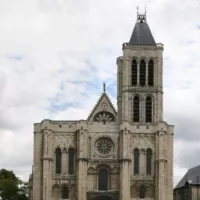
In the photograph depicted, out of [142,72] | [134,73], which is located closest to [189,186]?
[142,72]

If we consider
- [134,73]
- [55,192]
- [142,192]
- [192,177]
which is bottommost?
[55,192]

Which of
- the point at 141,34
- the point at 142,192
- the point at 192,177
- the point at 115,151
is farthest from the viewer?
the point at 192,177

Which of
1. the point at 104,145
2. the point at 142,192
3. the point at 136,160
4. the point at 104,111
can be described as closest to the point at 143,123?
the point at 136,160

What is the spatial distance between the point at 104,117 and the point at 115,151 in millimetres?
4576

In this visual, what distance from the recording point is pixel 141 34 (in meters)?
79.2

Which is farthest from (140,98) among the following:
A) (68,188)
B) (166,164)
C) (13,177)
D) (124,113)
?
(13,177)

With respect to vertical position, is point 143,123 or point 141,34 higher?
point 141,34

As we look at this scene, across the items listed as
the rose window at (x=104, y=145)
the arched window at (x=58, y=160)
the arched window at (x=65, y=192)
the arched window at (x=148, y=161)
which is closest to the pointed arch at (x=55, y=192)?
the arched window at (x=65, y=192)

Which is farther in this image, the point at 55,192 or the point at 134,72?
the point at 134,72

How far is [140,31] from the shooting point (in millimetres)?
79500

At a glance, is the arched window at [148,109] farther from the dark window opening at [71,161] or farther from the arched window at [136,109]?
the dark window opening at [71,161]

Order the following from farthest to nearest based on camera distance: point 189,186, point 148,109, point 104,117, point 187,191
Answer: point 187,191 < point 189,186 < point 104,117 < point 148,109

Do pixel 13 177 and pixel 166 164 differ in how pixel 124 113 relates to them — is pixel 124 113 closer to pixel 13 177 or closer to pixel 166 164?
pixel 166 164

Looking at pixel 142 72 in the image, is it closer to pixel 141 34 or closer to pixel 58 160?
pixel 141 34
